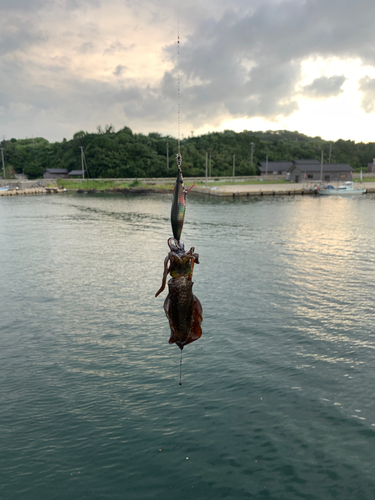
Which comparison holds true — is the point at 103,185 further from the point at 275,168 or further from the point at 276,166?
the point at 276,166

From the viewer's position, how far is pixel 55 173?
163750 mm

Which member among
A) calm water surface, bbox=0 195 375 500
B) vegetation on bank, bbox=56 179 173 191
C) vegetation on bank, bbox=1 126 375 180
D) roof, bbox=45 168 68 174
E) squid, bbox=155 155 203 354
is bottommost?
calm water surface, bbox=0 195 375 500

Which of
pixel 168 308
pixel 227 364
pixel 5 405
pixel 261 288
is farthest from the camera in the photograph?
pixel 261 288

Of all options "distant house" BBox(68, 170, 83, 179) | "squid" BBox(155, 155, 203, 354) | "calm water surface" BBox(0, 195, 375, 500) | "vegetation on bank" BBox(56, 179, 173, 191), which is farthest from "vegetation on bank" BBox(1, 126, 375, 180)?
"squid" BBox(155, 155, 203, 354)

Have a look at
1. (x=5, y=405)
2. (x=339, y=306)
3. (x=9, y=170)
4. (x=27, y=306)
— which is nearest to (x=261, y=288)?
(x=339, y=306)

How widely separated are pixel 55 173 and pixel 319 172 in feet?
356

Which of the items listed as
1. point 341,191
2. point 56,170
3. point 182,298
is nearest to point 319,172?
point 341,191

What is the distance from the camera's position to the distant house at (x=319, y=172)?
147375mm

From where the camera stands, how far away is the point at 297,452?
1217 cm

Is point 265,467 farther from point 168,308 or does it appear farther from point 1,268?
point 1,268

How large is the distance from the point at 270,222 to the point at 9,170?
14754 cm

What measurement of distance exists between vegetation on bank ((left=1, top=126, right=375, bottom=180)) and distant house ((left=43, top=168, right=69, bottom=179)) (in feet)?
19.8

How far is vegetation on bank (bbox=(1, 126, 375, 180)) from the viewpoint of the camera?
163375mm

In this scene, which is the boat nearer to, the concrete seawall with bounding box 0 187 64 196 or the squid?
the concrete seawall with bounding box 0 187 64 196
